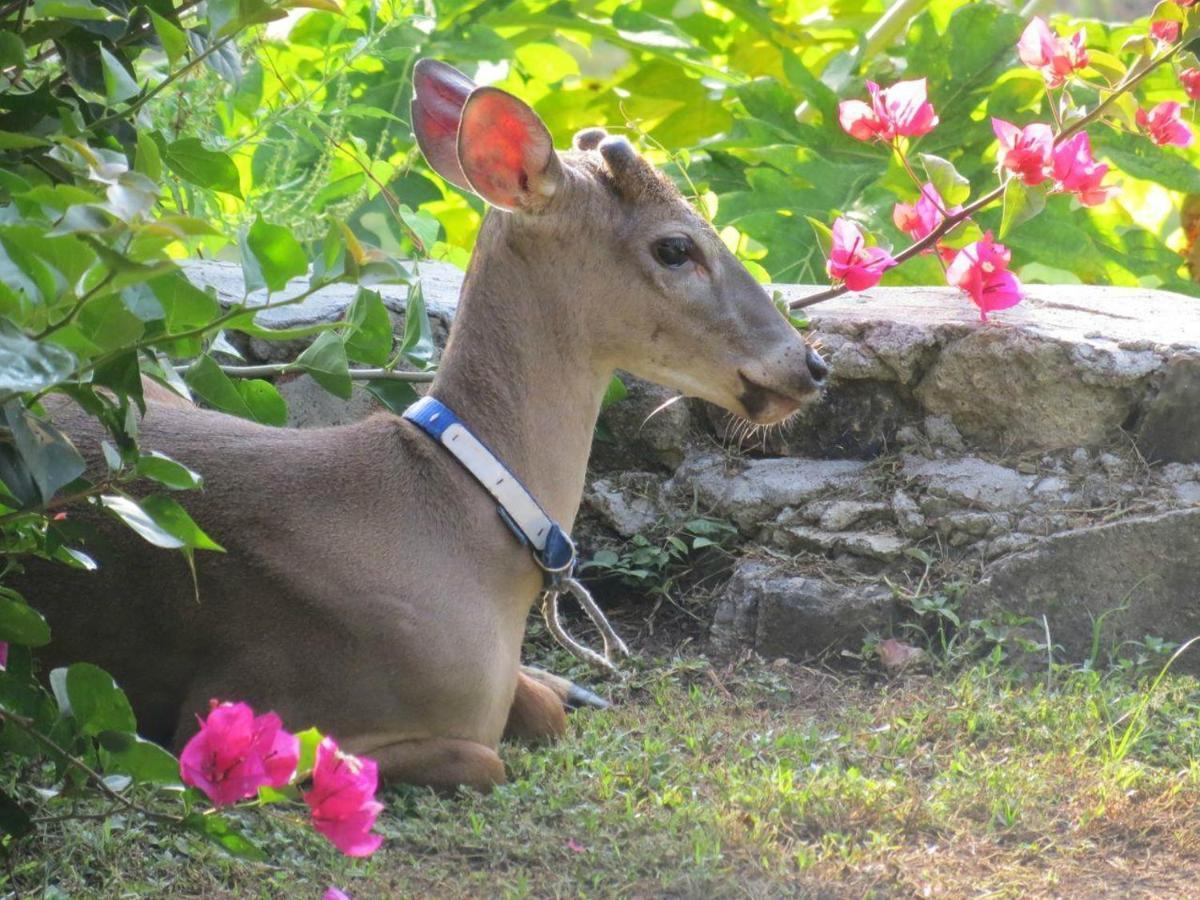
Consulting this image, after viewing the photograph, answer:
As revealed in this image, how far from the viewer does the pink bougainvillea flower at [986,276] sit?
414cm

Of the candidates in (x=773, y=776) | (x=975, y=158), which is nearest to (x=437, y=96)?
(x=773, y=776)

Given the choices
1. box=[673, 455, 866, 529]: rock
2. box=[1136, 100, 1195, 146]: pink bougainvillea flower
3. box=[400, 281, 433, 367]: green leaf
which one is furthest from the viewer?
box=[673, 455, 866, 529]: rock

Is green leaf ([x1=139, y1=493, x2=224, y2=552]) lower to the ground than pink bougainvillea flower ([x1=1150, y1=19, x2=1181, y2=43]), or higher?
lower

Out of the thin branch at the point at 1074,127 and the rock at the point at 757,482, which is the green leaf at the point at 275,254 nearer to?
the thin branch at the point at 1074,127

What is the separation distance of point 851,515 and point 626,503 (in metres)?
0.65

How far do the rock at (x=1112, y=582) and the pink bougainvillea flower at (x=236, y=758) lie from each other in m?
2.48

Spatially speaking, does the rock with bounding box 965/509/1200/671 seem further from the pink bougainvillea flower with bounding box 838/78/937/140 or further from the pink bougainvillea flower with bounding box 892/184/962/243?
the pink bougainvillea flower with bounding box 838/78/937/140

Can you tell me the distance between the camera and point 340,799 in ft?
6.43

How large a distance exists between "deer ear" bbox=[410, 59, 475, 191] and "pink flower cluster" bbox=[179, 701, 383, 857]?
2.09 meters

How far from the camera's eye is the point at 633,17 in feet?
24.5

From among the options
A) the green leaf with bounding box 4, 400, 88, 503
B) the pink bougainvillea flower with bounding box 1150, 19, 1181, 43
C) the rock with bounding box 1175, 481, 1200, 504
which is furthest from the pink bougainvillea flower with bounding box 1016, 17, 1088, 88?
the green leaf with bounding box 4, 400, 88, 503

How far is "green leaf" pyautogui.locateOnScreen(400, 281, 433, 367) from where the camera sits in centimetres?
377

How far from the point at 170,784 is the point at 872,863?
1.22 metres

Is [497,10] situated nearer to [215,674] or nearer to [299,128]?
[299,128]
